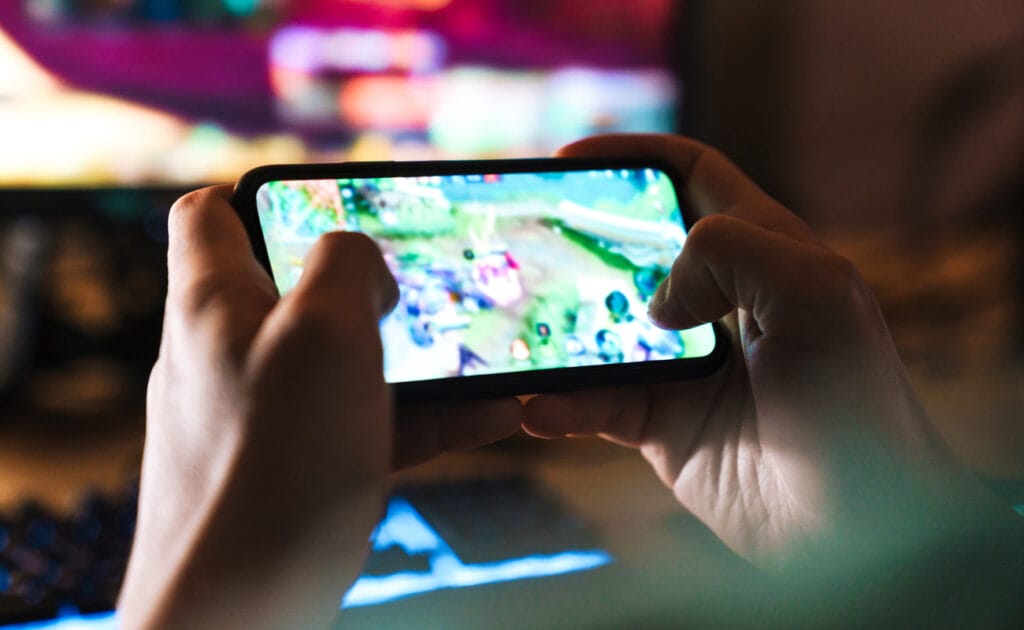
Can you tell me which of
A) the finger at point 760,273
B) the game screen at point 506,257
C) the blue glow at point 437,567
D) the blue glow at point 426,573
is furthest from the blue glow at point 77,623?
the finger at point 760,273

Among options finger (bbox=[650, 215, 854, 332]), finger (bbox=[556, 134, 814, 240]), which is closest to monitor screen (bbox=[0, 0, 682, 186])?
finger (bbox=[556, 134, 814, 240])

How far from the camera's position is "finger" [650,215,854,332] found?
0.43 metres

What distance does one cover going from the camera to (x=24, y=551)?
0.53 m

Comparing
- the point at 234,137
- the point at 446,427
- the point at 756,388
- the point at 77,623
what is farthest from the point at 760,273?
the point at 234,137

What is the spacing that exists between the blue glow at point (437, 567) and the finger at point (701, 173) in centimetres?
25

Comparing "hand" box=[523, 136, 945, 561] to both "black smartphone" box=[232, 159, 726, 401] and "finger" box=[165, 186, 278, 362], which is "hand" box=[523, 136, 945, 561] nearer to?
"black smartphone" box=[232, 159, 726, 401]

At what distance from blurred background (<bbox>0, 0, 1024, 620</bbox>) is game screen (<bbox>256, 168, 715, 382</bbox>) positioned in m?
0.22

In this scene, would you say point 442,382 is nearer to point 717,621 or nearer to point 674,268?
point 674,268

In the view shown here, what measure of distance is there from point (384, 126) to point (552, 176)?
0.35 meters

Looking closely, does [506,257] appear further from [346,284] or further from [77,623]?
[77,623]

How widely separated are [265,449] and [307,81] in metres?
0.61

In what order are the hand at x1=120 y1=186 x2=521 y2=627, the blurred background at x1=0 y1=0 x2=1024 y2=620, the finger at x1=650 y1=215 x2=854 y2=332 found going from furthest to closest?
the blurred background at x1=0 y1=0 x2=1024 y2=620 → the finger at x1=650 y1=215 x2=854 y2=332 → the hand at x1=120 y1=186 x2=521 y2=627

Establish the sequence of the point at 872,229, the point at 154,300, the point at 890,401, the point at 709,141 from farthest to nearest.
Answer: the point at 872,229 < the point at 709,141 < the point at 154,300 < the point at 890,401

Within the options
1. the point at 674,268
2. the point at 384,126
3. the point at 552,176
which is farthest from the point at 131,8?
the point at 674,268
